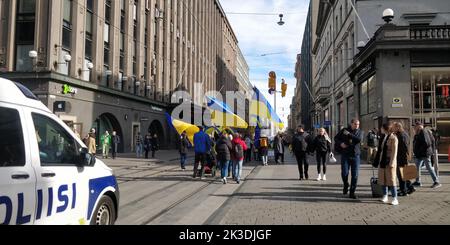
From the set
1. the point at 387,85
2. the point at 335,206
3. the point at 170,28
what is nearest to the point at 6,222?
the point at 335,206

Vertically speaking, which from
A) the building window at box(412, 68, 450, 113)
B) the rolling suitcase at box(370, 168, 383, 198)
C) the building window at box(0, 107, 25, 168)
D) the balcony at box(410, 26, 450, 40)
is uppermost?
the balcony at box(410, 26, 450, 40)

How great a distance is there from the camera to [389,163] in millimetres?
8258

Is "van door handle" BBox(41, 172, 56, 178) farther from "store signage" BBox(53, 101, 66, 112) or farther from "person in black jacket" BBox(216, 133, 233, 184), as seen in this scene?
"store signage" BBox(53, 101, 66, 112)

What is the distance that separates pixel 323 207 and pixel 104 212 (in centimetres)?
456

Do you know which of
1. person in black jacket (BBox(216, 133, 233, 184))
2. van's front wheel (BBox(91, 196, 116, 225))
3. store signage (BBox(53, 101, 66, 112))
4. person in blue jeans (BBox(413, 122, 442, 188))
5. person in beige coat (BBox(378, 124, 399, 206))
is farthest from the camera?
store signage (BBox(53, 101, 66, 112))

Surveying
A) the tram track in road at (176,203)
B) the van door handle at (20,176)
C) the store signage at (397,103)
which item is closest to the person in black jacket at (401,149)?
the tram track in road at (176,203)

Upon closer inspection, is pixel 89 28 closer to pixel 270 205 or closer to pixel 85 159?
pixel 270 205

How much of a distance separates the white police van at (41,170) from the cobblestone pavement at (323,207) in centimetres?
268

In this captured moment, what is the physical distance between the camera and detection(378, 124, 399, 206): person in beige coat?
8.24 meters

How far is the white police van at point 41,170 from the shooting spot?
368 cm

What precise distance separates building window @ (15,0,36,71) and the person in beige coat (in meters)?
20.8

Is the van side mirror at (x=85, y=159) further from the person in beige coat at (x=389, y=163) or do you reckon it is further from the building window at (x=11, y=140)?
the person in beige coat at (x=389, y=163)

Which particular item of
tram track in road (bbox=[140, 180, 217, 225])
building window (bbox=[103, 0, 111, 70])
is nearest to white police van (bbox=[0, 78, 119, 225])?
tram track in road (bbox=[140, 180, 217, 225])
